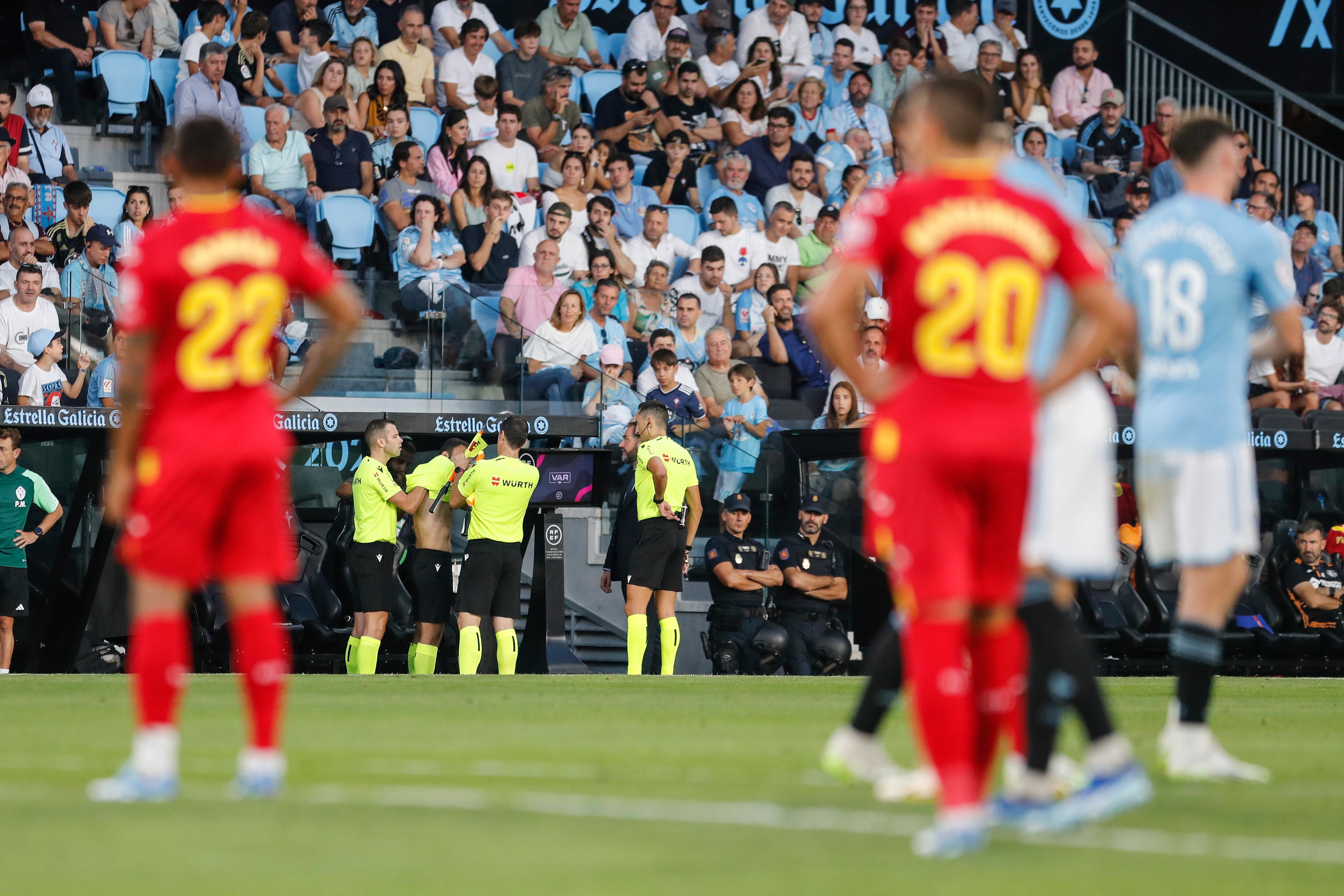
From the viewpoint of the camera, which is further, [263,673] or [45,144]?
[45,144]

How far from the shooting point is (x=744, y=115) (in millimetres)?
22031

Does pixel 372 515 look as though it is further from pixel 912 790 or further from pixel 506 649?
pixel 912 790

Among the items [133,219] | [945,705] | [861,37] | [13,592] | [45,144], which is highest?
[861,37]

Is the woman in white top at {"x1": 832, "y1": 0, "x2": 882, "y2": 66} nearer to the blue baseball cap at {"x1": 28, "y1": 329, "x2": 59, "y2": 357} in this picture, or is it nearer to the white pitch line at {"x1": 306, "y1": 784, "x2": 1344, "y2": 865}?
the blue baseball cap at {"x1": 28, "y1": 329, "x2": 59, "y2": 357}

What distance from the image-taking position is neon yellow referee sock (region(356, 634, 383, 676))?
53.6 ft

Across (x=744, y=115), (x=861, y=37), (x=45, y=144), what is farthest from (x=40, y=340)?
(x=861, y=37)

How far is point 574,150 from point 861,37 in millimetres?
4866

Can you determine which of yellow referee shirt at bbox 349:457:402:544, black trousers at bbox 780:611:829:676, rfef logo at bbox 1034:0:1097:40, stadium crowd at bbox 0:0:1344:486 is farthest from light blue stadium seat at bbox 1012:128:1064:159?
yellow referee shirt at bbox 349:457:402:544

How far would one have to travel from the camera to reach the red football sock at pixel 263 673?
18.4 feet

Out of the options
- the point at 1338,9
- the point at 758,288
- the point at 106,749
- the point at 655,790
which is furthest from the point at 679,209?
the point at 655,790

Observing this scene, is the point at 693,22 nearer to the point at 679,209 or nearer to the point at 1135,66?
the point at 679,209

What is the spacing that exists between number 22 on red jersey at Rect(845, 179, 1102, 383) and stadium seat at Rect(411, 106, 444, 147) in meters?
16.1

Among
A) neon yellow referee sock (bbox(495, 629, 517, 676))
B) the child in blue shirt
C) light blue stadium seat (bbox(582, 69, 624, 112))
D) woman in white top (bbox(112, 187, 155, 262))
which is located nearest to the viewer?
neon yellow referee sock (bbox(495, 629, 517, 676))

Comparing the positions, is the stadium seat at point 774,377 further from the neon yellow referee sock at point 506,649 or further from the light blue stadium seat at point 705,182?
the neon yellow referee sock at point 506,649
